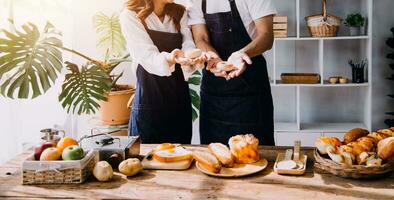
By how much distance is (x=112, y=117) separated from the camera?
154 inches

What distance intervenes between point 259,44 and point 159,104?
70 centimetres

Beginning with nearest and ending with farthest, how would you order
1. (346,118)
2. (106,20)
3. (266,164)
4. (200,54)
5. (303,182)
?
(303,182) < (266,164) < (200,54) < (106,20) < (346,118)

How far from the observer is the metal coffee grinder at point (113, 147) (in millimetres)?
2207

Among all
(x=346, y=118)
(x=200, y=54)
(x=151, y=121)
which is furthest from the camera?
(x=346, y=118)

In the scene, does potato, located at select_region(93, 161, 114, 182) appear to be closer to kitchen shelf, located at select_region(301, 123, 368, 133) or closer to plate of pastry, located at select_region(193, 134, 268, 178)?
plate of pastry, located at select_region(193, 134, 268, 178)

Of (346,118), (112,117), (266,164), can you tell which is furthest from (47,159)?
(346,118)

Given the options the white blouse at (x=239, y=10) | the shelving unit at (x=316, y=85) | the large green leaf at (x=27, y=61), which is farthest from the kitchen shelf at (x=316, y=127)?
the large green leaf at (x=27, y=61)

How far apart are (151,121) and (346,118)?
8.91 feet

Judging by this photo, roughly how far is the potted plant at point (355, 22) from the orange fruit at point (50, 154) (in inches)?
134

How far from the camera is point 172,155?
221 cm

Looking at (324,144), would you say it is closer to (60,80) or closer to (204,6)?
(204,6)

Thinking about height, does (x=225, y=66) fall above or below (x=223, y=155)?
above

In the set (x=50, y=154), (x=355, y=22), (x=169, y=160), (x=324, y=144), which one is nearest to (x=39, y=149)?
(x=50, y=154)

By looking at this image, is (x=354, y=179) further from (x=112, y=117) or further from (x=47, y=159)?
(x=112, y=117)
